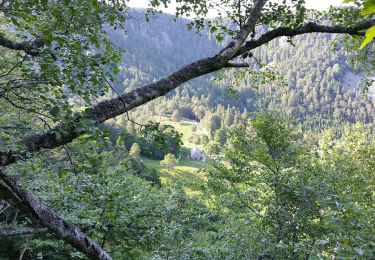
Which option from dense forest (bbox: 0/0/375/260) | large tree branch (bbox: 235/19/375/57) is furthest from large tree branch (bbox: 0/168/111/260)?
large tree branch (bbox: 235/19/375/57)

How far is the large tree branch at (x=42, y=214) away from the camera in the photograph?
2877 millimetres

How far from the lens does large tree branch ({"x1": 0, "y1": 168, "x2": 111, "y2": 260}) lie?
288 cm

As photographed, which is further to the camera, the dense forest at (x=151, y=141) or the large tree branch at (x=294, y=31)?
the large tree branch at (x=294, y=31)

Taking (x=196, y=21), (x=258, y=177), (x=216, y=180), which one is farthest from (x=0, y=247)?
(x=196, y=21)

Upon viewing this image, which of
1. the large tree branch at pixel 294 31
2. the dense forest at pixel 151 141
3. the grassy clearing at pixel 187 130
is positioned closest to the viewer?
the dense forest at pixel 151 141

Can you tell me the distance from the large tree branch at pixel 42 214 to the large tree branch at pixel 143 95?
29cm

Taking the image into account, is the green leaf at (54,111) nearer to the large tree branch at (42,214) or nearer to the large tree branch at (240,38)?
the large tree branch at (42,214)

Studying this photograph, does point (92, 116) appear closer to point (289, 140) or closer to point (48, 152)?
point (48, 152)

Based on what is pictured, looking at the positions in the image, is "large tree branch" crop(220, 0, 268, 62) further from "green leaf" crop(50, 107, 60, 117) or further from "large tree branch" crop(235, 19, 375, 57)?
"green leaf" crop(50, 107, 60, 117)

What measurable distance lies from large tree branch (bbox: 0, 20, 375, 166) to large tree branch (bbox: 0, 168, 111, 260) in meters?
0.29

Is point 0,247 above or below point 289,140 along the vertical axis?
below

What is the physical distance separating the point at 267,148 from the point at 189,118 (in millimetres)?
170434

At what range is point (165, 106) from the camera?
17888cm

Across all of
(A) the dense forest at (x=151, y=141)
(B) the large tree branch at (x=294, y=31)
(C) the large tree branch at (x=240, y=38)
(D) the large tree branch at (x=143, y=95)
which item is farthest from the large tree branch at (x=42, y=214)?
(B) the large tree branch at (x=294, y=31)
